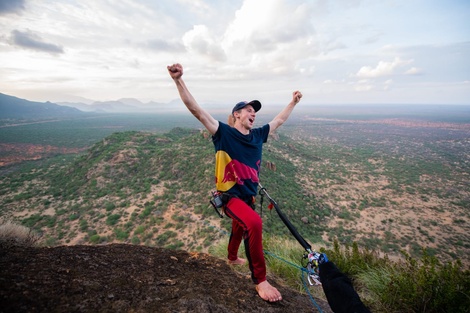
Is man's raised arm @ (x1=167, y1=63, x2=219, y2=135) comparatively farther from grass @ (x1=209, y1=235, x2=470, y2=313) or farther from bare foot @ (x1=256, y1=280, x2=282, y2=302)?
grass @ (x1=209, y1=235, x2=470, y2=313)

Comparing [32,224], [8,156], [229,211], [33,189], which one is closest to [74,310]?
[229,211]

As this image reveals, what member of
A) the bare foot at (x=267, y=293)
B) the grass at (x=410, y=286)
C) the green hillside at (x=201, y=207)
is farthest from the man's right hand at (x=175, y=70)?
the green hillside at (x=201, y=207)

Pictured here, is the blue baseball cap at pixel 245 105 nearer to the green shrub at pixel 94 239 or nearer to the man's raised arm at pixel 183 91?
the man's raised arm at pixel 183 91

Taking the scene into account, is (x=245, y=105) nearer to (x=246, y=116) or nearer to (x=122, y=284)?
(x=246, y=116)

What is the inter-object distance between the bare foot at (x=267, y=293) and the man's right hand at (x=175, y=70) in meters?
2.72

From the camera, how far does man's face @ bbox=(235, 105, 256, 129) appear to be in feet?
9.46

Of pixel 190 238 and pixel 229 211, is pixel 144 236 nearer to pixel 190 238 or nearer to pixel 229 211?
pixel 190 238

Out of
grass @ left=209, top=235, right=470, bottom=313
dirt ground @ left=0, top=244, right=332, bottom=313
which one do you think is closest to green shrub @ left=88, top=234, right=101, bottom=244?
dirt ground @ left=0, top=244, right=332, bottom=313

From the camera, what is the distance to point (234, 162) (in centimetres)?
267

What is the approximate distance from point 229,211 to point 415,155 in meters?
69.4

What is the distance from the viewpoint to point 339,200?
2383 centimetres

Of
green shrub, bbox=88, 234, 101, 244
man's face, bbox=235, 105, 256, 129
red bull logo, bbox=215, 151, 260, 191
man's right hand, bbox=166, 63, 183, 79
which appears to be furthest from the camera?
green shrub, bbox=88, 234, 101, 244

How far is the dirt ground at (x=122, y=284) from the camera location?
5.77ft

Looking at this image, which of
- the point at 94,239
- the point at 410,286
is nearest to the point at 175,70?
the point at 410,286
